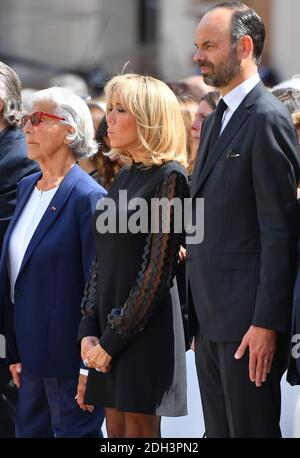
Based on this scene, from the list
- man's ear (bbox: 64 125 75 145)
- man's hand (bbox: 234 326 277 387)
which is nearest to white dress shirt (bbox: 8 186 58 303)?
man's ear (bbox: 64 125 75 145)

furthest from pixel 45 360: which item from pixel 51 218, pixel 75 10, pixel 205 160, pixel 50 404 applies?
pixel 75 10

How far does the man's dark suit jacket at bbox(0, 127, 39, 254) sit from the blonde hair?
3.50 ft

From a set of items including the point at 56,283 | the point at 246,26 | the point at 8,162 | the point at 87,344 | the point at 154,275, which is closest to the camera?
the point at 246,26

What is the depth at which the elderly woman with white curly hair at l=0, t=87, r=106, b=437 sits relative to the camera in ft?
15.4

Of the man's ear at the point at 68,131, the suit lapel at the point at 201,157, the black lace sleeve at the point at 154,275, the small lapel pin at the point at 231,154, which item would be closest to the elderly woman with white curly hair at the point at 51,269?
the man's ear at the point at 68,131

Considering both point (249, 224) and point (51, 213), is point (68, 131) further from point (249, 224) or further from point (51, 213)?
point (249, 224)

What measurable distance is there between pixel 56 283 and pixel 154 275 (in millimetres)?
682

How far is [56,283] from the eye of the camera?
470 centimetres

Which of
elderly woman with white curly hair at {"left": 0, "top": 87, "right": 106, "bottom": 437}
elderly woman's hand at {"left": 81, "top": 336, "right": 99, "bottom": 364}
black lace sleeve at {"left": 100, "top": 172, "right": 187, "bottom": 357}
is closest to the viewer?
black lace sleeve at {"left": 100, "top": 172, "right": 187, "bottom": 357}

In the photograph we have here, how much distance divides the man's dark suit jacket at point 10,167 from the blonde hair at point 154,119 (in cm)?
107

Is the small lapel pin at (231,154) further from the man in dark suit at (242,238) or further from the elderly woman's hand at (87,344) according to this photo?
the elderly woman's hand at (87,344)

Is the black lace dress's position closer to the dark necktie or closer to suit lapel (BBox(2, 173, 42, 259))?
the dark necktie

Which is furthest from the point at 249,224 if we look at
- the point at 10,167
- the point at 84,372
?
the point at 10,167

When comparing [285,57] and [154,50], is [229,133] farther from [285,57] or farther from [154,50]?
[154,50]
